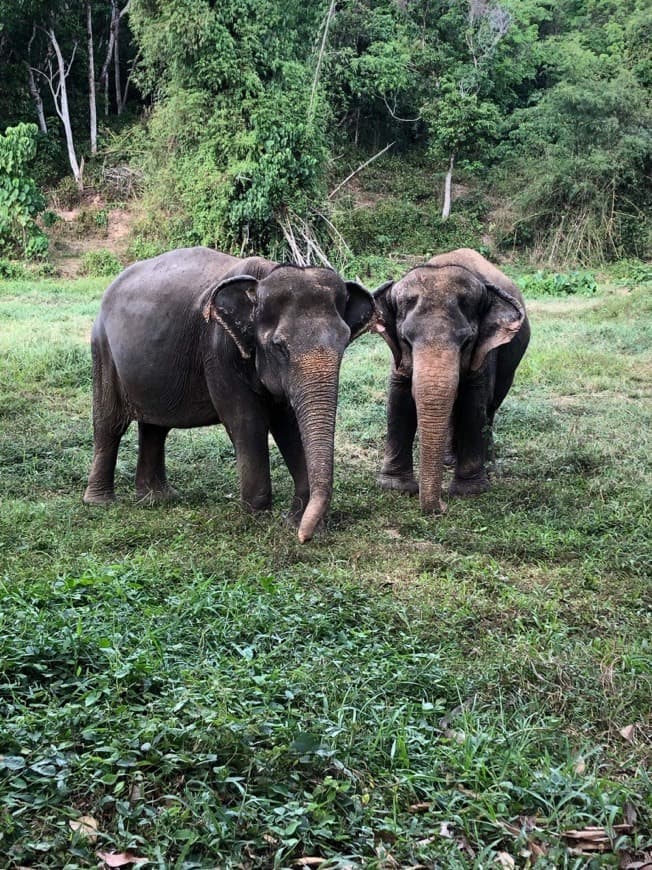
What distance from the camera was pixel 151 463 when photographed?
7.92 metres

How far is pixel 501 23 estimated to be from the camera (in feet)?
108

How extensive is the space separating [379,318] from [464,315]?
2.21ft

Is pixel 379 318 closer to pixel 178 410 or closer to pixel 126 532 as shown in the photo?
pixel 178 410

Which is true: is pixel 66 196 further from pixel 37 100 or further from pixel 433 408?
pixel 433 408

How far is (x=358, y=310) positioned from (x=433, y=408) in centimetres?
90

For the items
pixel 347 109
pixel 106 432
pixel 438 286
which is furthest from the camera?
pixel 347 109

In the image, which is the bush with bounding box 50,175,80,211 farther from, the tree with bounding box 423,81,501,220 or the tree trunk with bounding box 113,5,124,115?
the tree with bounding box 423,81,501,220

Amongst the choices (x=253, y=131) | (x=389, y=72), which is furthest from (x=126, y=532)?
(x=389, y=72)

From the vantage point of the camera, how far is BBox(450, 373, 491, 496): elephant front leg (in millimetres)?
7688

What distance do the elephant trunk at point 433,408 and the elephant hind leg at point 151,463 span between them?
221 cm

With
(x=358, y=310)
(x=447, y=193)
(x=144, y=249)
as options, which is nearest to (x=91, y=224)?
(x=144, y=249)

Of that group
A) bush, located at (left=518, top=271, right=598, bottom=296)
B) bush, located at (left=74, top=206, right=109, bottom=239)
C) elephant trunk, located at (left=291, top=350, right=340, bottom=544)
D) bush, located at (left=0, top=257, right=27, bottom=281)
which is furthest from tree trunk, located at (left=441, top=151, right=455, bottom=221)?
elephant trunk, located at (left=291, top=350, right=340, bottom=544)

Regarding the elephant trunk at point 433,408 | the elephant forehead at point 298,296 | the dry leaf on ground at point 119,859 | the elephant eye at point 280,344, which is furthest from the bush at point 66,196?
the dry leaf on ground at point 119,859

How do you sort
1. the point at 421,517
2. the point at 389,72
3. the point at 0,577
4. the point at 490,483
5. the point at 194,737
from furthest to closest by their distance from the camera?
the point at 389,72 < the point at 490,483 < the point at 421,517 < the point at 0,577 < the point at 194,737
